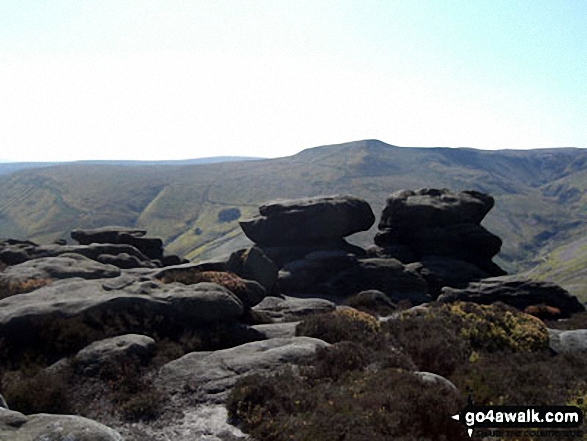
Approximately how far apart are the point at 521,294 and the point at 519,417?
103 ft

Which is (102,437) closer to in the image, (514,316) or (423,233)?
(514,316)

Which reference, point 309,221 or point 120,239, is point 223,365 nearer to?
point 120,239

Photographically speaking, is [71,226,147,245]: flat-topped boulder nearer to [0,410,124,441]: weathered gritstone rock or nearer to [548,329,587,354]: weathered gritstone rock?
[548,329,587,354]: weathered gritstone rock

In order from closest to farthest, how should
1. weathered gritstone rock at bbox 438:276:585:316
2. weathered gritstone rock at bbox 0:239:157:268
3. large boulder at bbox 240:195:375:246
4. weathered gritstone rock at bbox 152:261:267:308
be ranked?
weathered gritstone rock at bbox 152:261:267:308 < weathered gritstone rock at bbox 0:239:157:268 < weathered gritstone rock at bbox 438:276:585:316 < large boulder at bbox 240:195:375:246

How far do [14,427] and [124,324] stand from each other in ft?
36.2

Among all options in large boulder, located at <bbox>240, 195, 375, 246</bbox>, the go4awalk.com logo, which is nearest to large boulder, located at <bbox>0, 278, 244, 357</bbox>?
the go4awalk.com logo

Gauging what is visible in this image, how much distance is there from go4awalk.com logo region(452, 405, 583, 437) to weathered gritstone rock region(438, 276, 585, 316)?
89.7 ft

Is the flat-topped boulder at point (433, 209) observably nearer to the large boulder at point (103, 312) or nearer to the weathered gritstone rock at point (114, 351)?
the large boulder at point (103, 312)

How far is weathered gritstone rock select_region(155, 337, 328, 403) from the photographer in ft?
52.0

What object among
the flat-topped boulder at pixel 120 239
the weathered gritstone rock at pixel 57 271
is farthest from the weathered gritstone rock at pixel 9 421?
the flat-topped boulder at pixel 120 239

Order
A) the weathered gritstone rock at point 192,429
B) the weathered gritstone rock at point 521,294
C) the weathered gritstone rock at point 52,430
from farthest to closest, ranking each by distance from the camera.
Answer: the weathered gritstone rock at point 521,294 → the weathered gritstone rock at point 192,429 → the weathered gritstone rock at point 52,430

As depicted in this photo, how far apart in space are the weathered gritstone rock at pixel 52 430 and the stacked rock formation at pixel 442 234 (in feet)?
158

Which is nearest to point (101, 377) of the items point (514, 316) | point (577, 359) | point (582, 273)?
point (577, 359)

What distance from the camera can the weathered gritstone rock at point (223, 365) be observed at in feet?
52.0
